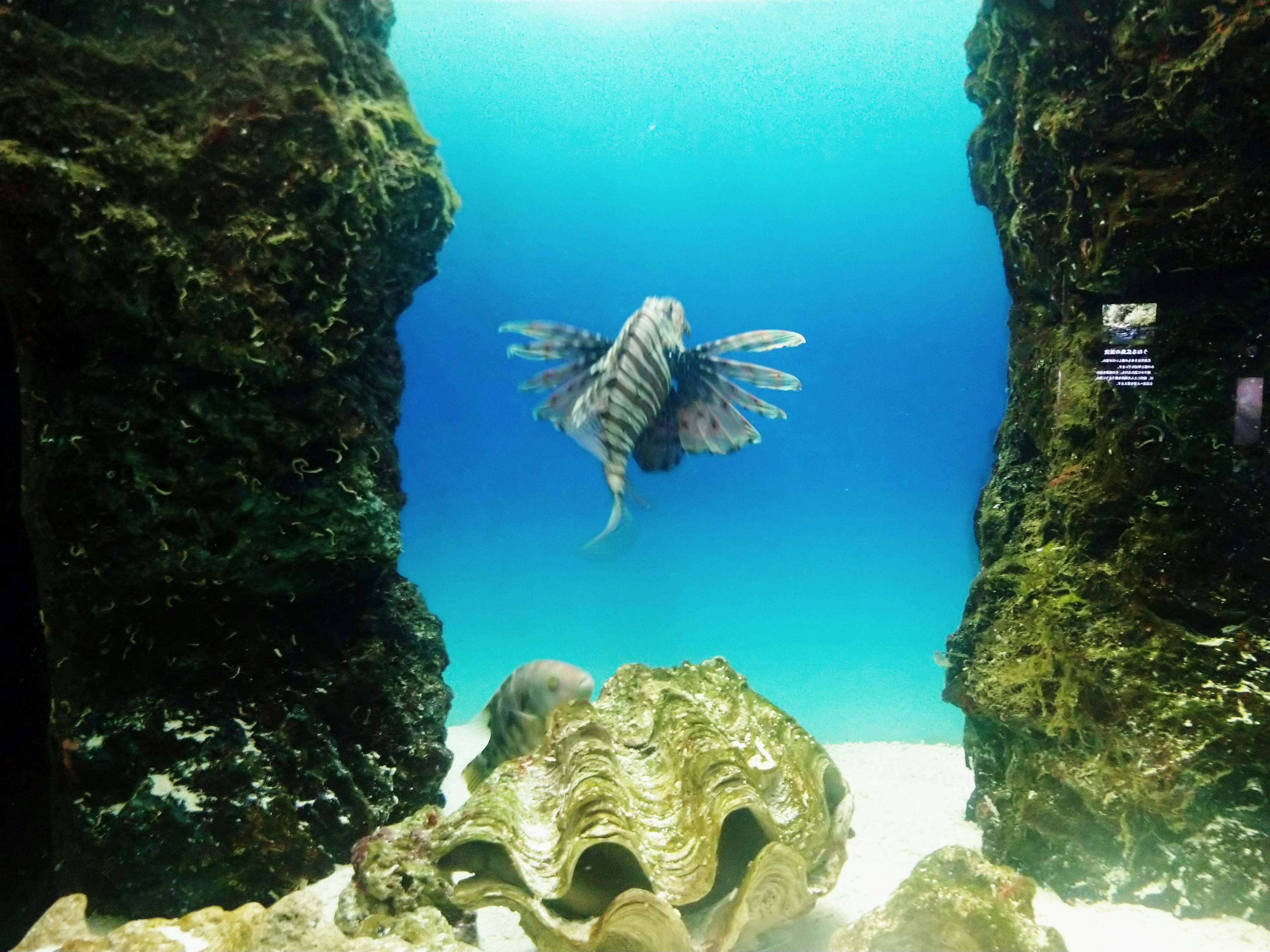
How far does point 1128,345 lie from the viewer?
98.7 inches

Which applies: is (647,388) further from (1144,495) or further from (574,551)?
(1144,495)

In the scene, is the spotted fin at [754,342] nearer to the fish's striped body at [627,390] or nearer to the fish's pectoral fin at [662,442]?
the fish's striped body at [627,390]

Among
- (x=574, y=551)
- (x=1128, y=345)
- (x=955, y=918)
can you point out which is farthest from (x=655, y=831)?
(x=1128, y=345)

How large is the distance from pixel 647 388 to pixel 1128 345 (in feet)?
6.03

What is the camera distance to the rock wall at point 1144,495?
2.28 metres

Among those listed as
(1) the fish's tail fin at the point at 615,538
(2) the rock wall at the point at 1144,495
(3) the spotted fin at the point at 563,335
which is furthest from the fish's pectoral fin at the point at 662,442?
(2) the rock wall at the point at 1144,495

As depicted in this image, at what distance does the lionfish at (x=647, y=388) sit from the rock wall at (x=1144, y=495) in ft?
3.93

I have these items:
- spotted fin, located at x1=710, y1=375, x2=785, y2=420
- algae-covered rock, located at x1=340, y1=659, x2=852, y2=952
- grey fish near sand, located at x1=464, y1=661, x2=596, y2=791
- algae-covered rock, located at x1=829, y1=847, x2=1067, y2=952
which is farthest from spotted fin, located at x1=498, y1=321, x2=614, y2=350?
algae-covered rock, located at x1=829, y1=847, x2=1067, y2=952

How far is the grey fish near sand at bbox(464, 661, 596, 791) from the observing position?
9.30ft

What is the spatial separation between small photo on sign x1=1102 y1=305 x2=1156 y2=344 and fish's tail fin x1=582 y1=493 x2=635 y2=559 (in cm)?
204

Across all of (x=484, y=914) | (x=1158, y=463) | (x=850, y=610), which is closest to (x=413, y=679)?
(x=484, y=914)

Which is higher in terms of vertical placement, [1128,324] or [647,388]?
[1128,324]

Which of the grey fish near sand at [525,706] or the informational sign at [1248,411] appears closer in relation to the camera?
the informational sign at [1248,411]

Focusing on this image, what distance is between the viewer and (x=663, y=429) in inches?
125
